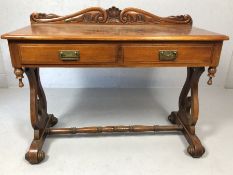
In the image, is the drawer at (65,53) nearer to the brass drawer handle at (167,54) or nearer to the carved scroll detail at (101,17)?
the brass drawer handle at (167,54)

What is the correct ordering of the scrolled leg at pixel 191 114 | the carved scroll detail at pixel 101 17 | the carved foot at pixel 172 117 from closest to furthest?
1. the scrolled leg at pixel 191 114
2. the carved scroll detail at pixel 101 17
3. the carved foot at pixel 172 117

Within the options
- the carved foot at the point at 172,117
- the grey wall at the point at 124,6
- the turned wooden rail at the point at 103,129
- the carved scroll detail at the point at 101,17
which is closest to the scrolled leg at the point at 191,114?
the carved foot at the point at 172,117

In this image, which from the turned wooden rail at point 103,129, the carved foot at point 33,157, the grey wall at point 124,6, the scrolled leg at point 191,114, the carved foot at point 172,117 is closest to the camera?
the carved foot at point 33,157

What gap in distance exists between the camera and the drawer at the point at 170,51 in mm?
1406

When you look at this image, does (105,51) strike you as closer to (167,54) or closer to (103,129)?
(167,54)

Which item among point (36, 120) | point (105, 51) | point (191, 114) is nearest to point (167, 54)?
point (105, 51)

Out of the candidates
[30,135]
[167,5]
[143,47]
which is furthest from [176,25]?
[30,135]

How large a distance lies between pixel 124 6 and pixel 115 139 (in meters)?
1.34

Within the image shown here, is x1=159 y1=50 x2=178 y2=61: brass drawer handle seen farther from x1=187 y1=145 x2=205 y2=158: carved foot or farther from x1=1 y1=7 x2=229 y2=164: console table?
x1=187 y1=145 x2=205 y2=158: carved foot

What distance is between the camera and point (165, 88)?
9.05 ft

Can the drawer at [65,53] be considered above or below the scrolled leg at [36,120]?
above

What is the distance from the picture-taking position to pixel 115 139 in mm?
1839

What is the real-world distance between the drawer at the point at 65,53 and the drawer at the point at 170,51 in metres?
0.11

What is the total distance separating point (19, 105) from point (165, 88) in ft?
5.20
